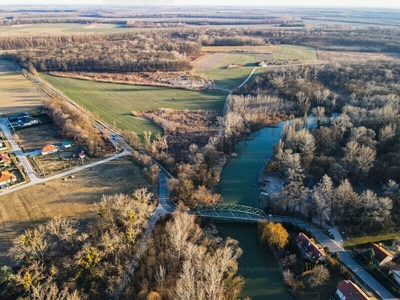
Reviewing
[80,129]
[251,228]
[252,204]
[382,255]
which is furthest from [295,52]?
[382,255]

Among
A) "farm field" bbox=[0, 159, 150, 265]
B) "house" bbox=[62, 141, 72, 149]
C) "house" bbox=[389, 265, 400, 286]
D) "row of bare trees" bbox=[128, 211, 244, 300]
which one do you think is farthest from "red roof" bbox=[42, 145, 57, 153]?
"house" bbox=[389, 265, 400, 286]

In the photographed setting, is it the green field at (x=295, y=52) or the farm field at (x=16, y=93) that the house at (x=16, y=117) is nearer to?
the farm field at (x=16, y=93)

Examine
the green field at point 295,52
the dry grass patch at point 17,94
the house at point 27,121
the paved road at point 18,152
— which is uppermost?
the green field at point 295,52

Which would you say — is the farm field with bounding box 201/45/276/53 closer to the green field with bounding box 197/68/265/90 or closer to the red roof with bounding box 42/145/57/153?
the green field with bounding box 197/68/265/90

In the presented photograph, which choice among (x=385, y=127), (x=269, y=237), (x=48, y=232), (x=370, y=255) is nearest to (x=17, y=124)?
(x=48, y=232)

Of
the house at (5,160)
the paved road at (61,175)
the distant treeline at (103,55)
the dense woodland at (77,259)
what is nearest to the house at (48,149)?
the house at (5,160)

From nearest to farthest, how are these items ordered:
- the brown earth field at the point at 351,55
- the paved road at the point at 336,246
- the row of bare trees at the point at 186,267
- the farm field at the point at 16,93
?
the row of bare trees at the point at 186,267 < the paved road at the point at 336,246 < the farm field at the point at 16,93 < the brown earth field at the point at 351,55

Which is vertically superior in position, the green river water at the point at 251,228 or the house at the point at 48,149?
the house at the point at 48,149
